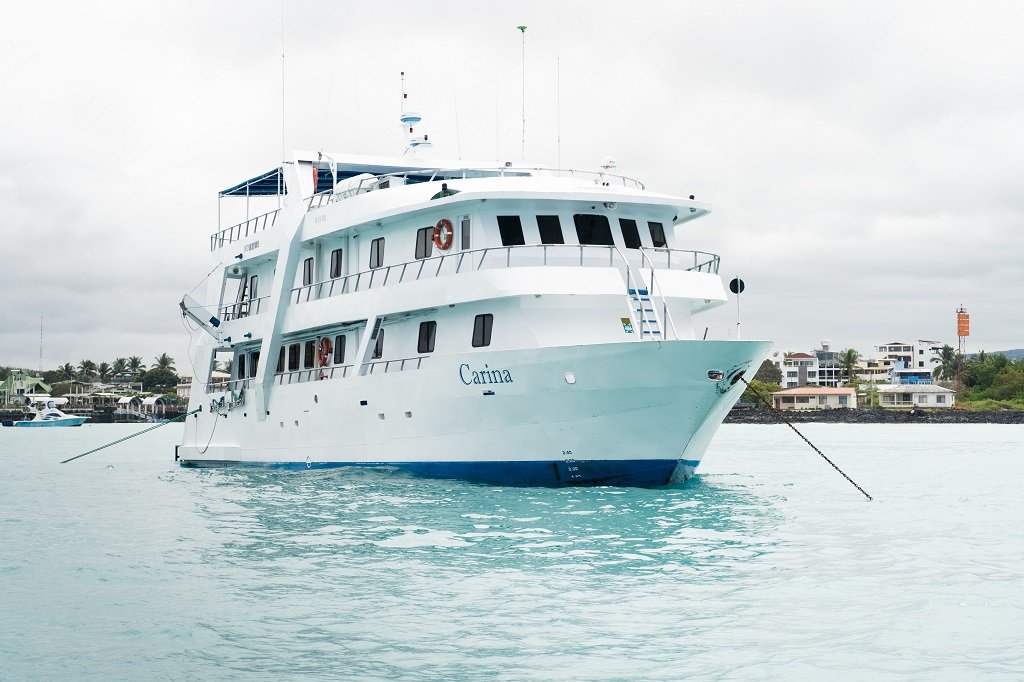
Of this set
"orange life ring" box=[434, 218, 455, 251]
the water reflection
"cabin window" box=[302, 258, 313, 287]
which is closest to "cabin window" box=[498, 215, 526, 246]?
"orange life ring" box=[434, 218, 455, 251]

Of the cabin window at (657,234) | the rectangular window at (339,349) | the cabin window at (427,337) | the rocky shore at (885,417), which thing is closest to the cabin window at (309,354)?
the rectangular window at (339,349)

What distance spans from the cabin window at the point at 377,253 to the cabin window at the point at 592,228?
4.73 metres

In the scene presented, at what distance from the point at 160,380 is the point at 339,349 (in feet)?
468

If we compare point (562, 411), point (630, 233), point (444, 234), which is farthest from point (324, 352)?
point (562, 411)

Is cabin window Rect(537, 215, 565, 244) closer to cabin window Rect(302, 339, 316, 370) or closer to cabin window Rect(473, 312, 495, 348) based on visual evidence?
cabin window Rect(473, 312, 495, 348)

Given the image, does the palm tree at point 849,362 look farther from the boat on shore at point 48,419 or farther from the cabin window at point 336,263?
the cabin window at point 336,263

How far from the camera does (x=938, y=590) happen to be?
417 inches

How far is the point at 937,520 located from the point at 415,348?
1064 centimetres

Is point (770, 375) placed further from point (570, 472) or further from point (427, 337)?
point (570, 472)

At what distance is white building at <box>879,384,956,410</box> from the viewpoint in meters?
112

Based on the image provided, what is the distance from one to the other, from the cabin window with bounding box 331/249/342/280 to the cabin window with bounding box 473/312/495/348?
5720 mm

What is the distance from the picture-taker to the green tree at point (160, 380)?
158 meters

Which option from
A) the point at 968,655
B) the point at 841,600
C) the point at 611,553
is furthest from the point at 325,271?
the point at 968,655

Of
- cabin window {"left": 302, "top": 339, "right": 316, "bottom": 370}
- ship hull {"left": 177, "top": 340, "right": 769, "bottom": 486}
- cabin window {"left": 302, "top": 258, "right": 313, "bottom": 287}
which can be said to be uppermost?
cabin window {"left": 302, "top": 258, "right": 313, "bottom": 287}
